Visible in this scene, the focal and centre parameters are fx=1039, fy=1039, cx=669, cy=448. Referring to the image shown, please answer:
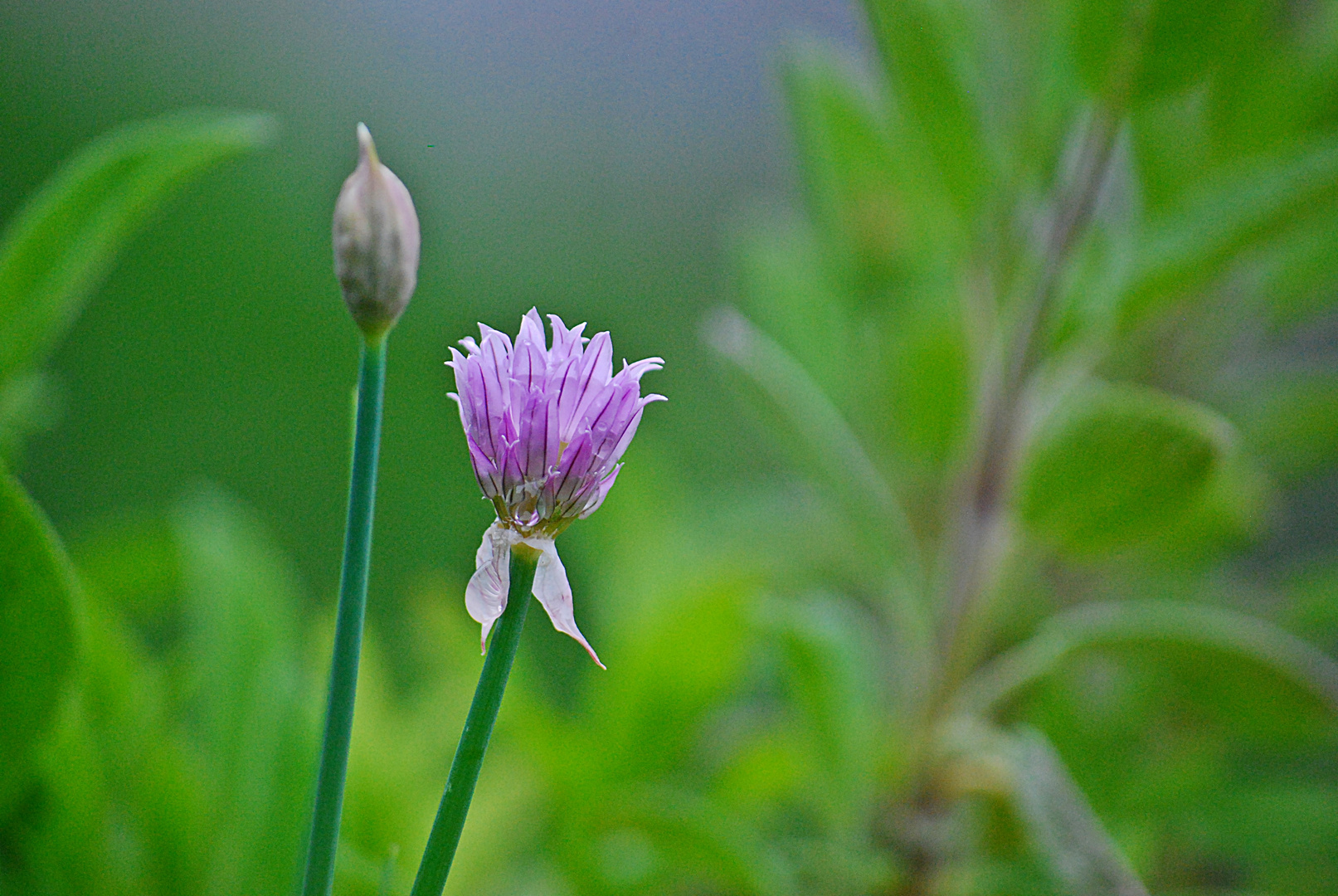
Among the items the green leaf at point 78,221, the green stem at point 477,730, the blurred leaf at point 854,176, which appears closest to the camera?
the green stem at point 477,730

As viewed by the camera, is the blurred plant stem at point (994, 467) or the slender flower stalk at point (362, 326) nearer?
the slender flower stalk at point (362, 326)

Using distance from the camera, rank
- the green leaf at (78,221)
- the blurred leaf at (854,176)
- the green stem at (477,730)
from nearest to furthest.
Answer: the green stem at (477,730)
the green leaf at (78,221)
the blurred leaf at (854,176)

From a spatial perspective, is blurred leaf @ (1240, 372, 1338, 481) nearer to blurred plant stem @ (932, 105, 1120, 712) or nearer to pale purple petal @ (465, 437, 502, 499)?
blurred plant stem @ (932, 105, 1120, 712)

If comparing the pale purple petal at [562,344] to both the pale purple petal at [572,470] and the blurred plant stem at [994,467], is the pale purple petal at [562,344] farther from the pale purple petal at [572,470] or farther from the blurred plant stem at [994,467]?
the blurred plant stem at [994,467]

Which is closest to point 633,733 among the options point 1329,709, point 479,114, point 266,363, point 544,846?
point 544,846

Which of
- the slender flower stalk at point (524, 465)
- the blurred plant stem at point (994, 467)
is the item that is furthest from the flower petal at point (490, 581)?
the blurred plant stem at point (994, 467)

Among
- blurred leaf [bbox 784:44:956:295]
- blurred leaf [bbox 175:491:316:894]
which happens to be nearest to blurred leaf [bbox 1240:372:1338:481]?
blurred leaf [bbox 784:44:956:295]

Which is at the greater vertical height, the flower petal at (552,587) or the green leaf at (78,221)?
the green leaf at (78,221)
